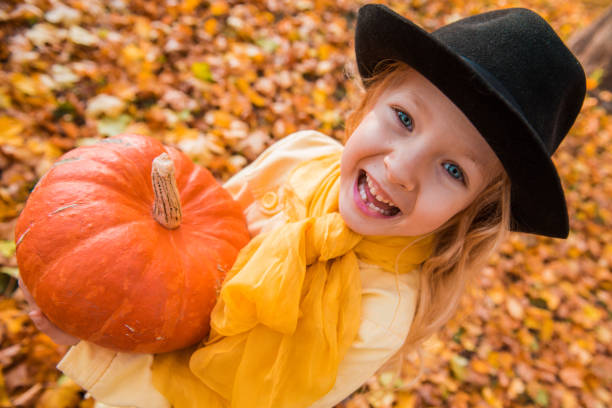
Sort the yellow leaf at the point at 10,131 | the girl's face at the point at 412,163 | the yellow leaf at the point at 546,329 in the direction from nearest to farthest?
1. the girl's face at the point at 412,163
2. the yellow leaf at the point at 10,131
3. the yellow leaf at the point at 546,329

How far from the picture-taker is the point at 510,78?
87 centimetres

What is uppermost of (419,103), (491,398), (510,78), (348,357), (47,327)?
(510,78)

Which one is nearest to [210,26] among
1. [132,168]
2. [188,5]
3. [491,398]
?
[188,5]

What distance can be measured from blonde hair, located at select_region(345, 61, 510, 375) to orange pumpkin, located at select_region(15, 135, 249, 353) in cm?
70

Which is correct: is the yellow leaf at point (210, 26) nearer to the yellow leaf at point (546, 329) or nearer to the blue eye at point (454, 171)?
the blue eye at point (454, 171)

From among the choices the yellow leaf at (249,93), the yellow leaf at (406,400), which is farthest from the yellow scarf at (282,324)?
the yellow leaf at (249,93)

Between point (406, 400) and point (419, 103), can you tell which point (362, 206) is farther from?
point (406, 400)

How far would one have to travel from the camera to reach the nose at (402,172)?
1.01 meters

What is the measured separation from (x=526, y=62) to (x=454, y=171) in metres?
0.31

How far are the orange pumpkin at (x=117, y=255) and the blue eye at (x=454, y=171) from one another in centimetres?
74

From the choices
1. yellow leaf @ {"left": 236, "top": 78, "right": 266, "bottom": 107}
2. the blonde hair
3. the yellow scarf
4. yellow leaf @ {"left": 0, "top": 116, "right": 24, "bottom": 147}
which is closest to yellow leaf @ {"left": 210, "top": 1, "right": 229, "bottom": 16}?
yellow leaf @ {"left": 236, "top": 78, "right": 266, "bottom": 107}

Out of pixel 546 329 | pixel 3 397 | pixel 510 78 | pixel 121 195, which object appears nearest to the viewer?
pixel 510 78

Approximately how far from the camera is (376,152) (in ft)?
3.61

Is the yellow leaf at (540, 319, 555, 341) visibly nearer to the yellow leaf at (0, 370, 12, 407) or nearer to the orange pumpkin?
the orange pumpkin
